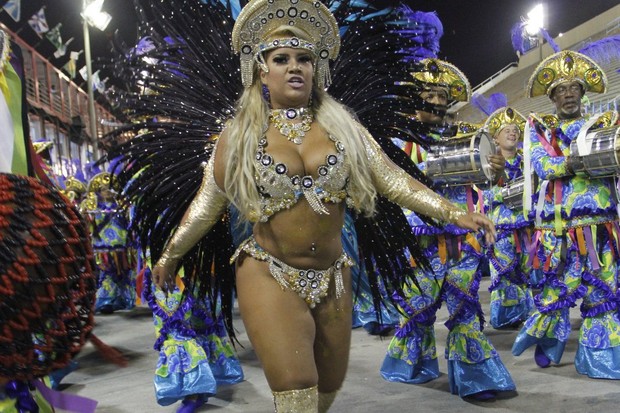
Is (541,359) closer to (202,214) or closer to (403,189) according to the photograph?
(403,189)

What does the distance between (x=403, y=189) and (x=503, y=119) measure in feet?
12.3

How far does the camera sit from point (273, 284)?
248cm

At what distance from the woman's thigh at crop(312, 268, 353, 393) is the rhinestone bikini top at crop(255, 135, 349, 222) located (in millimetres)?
356

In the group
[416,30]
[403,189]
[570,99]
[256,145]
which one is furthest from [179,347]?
[570,99]

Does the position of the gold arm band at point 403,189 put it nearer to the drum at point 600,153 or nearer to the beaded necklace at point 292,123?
the beaded necklace at point 292,123

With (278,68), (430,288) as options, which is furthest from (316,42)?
(430,288)

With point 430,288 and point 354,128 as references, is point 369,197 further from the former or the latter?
point 430,288

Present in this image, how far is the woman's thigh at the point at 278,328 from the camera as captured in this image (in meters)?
2.37

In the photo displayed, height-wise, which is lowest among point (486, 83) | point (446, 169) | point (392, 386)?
point (392, 386)

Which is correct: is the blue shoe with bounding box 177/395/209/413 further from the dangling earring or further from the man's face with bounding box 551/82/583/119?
the man's face with bounding box 551/82/583/119

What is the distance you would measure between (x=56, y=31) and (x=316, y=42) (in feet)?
51.7

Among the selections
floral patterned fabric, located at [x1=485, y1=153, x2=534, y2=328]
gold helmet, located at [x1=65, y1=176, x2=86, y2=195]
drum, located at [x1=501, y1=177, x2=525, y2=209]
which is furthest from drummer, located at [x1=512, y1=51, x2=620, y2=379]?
gold helmet, located at [x1=65, y1=176, x2=86, y2=195]

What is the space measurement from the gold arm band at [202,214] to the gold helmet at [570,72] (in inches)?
118

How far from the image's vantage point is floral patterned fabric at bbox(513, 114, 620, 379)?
4.25 meters
